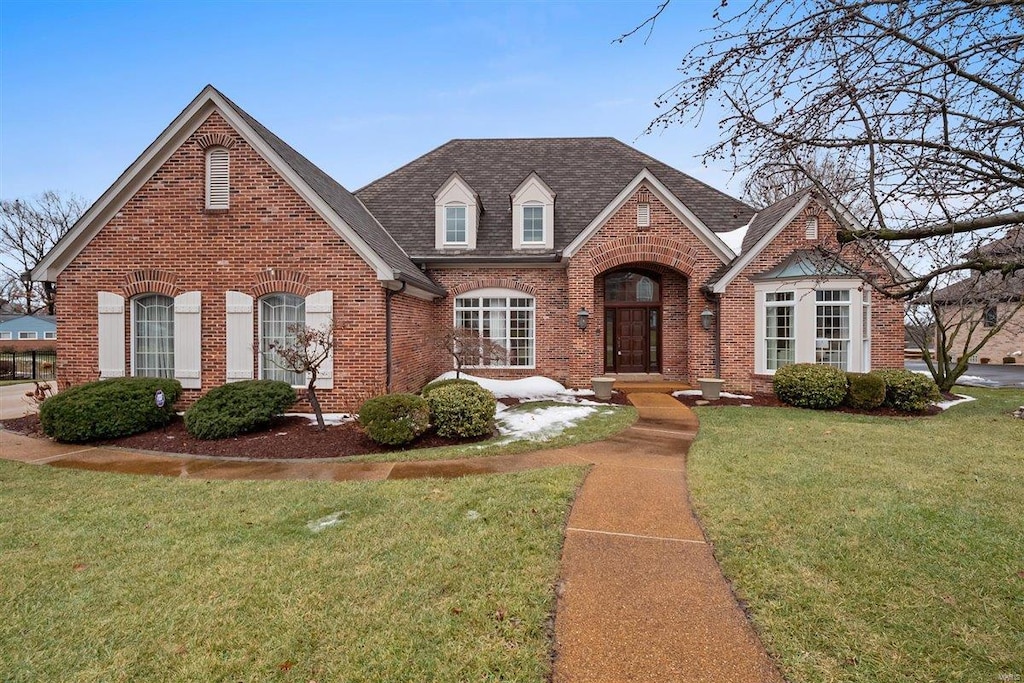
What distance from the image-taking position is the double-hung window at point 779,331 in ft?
41.9

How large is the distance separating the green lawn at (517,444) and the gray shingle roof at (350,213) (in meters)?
4.47

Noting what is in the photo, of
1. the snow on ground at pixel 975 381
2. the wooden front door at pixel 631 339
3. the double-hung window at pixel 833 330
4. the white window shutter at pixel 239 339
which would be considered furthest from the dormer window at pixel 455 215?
the snow on ground at pixel 975 381

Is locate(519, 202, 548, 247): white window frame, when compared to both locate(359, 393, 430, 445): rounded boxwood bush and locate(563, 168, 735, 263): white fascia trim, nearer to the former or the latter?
locate(563, 168, 735, 263): white fascia trim

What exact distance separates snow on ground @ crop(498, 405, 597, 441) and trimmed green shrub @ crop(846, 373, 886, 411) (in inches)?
249

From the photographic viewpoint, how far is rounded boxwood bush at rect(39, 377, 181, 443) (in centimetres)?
813

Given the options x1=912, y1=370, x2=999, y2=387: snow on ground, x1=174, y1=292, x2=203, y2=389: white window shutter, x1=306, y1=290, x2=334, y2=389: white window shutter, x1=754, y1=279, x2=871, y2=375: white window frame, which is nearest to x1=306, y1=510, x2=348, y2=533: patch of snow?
x1=306, y1=290, x2=334, y2=389: white window shutter

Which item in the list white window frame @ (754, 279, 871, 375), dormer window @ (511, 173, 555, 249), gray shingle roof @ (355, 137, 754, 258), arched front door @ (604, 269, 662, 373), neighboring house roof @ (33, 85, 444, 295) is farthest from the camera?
arched front door @ (604, 269, 662, 373)

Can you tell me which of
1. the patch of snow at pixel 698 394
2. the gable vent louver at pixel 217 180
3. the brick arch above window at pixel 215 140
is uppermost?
the brick arch above window at pixel 215 140

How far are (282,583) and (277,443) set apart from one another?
515 centimetres

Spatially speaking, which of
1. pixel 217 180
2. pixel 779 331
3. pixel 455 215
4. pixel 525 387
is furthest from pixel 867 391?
pixel 217 180

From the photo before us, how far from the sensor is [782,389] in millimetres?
11617

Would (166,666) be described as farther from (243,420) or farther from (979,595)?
(243,420)

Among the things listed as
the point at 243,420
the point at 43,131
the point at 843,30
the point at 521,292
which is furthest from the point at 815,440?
the point at 43,131

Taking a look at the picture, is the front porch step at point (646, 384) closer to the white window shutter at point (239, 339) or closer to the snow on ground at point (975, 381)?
the white window shutter at point (239, 339)
